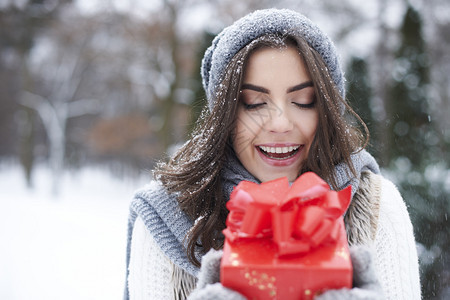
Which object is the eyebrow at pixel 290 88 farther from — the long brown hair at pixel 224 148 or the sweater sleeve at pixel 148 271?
the sweater sleeve at pixel 148 271

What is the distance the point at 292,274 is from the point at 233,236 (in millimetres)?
177

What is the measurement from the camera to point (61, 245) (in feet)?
25.0

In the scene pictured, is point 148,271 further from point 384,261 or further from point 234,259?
point 384,261

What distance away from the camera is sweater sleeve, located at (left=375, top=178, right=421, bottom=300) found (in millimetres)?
1267

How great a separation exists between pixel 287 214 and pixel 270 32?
735 millimetres

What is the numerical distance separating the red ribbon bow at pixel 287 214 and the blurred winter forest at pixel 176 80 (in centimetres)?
92

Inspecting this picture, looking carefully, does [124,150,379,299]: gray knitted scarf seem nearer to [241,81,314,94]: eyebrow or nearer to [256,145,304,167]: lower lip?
[256,145,304,167]: lower lip

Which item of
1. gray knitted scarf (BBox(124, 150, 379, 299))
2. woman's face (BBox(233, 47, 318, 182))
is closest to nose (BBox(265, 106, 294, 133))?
woman's face (BBox(233, 47, 318, 182))

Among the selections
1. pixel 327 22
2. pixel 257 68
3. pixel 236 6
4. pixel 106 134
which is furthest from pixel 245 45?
pixel 106 134

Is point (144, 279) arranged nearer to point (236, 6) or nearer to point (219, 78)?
point (219, 78)

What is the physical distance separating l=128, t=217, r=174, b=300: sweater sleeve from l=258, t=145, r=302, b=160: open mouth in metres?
0.52

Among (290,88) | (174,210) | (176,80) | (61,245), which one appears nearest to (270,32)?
(290,88)

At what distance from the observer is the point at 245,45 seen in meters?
1.37

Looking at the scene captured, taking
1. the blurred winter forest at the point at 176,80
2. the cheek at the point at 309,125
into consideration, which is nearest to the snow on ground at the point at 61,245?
the blurred winter forest at the point at 176,80
